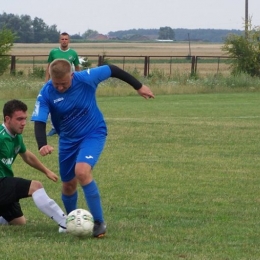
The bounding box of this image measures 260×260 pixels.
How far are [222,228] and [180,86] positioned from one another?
26786mm

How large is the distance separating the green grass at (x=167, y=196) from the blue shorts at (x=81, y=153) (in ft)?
1.93

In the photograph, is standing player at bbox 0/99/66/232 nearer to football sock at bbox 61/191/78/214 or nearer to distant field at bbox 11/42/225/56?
football sock at bbox 61/191/78/214

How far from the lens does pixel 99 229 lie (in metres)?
7.38

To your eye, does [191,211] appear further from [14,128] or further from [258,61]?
[258,61]

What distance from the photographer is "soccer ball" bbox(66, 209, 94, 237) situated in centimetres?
725

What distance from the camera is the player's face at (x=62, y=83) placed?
24.3ft

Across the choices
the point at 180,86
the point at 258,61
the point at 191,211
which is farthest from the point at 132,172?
the point at 258,61

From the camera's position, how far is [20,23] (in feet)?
409

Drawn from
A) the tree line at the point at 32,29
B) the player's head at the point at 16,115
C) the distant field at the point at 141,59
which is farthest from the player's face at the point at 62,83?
the tree line at the point at 32,29

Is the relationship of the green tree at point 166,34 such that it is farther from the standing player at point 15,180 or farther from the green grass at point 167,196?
the standing player at point 15,180

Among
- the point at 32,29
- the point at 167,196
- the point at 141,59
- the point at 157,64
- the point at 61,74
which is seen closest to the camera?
the point at 61,74

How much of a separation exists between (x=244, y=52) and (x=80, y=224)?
35027 mm

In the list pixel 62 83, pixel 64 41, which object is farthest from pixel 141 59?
pixel 62 83

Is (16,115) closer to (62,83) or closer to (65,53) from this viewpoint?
(62,83)
